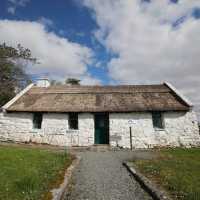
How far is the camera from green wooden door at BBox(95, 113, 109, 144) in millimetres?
15844

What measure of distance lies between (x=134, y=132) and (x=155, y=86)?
20.4 feet

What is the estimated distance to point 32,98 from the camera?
58.6 ft

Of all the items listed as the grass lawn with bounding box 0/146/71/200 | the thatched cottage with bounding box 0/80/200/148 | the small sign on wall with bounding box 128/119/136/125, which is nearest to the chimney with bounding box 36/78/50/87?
the thatched cottage with bounding box 0/80/200/148

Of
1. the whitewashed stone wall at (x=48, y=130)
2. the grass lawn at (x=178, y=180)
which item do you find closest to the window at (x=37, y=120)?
the whitewashed stone wall at (x=48, y=130)

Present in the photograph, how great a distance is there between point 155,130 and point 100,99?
524cm

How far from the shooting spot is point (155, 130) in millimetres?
15211

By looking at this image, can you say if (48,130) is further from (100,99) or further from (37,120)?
(100,99)

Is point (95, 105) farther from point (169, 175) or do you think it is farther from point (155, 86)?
point (169, 175)

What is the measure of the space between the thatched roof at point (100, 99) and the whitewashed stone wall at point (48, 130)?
2.21 feet

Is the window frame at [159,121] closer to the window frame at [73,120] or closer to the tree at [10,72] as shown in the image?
the window frame at [73,120]

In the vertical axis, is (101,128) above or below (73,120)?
below

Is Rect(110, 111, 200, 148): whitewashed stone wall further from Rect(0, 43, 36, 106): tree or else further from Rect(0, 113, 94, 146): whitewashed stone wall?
Rect(0, 43, 36, 106): tree

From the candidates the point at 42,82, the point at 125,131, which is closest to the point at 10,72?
the point at 42,82

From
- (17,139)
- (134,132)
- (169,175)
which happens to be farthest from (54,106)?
(169,175)
